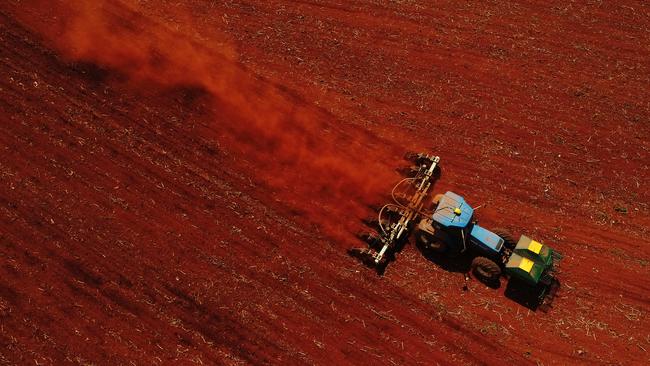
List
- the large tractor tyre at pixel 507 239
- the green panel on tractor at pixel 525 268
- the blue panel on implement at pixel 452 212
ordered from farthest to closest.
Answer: the large tractor tyre at pixel 507 239
the green panel on tractor at pixel 525 268
the blue panel on implement at pixel 452 212

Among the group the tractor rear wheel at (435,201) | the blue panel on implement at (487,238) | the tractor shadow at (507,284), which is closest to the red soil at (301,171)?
the tractor shadow at (507,284)

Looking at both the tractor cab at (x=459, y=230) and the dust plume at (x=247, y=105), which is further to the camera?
the dust plume at (x=247, y=105)

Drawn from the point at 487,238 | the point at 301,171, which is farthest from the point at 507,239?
the point at 301,171

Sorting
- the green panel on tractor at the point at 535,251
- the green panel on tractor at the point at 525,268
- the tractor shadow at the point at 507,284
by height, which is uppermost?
the green panel on tractor at the point at 535,251

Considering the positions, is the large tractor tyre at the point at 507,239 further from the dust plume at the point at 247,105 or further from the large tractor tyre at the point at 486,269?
the dust plume at the point at 247,105

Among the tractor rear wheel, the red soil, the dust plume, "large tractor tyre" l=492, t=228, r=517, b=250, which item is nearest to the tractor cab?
the tractor rear wheel

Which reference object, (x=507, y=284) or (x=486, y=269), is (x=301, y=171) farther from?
(x=507, y=284)
